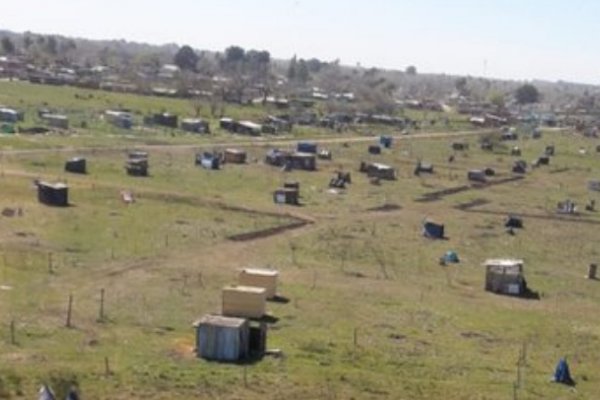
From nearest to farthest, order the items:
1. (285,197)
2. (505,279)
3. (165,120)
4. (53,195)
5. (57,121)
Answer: (505,279)
(53,195)
(285,197)
(57,121)
(165,120)

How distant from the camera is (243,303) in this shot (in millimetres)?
37562

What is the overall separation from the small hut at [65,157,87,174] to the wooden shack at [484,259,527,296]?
36.7 metres

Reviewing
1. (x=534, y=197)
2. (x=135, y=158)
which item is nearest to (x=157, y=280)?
(x=135, y=158)

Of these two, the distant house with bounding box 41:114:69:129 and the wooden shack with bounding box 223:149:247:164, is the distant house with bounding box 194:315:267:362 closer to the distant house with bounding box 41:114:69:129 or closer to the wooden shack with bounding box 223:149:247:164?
the wooden shack with bounding box 223:149:247:164

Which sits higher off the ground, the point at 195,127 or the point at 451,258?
the point at 451,258

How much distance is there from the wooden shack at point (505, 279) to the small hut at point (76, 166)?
36669 mm

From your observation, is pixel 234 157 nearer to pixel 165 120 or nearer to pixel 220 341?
pixel 165 120

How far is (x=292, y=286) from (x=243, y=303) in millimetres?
6700

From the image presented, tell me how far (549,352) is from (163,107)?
114 m

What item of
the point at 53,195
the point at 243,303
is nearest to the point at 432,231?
the point at 53,195

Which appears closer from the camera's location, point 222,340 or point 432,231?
point 222,340

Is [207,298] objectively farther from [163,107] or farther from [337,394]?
[163,107]

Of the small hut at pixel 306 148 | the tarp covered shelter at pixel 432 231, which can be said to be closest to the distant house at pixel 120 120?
the small hut at pixel 306 148

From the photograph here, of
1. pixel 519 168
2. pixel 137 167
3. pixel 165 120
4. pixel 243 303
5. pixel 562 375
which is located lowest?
pixel 519 168
